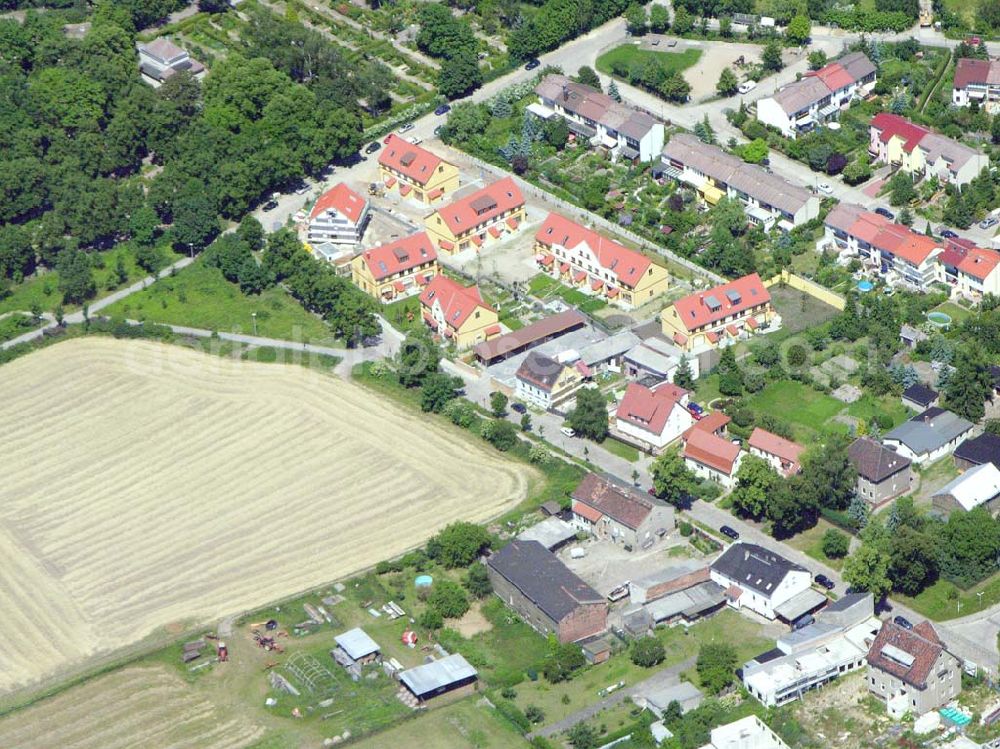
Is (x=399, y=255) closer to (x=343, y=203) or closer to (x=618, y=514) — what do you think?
(x=343, y=203)

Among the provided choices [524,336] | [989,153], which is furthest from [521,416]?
[989,153]

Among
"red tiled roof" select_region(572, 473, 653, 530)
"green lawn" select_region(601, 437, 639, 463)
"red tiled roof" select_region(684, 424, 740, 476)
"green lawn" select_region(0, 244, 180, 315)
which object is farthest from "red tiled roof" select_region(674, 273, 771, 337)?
"green lawn" select_region(0, 244, 180, 315)

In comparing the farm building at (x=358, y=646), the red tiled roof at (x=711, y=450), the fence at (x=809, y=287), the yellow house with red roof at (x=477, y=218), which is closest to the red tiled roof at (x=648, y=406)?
the red tiled roof at (x=711, y=450)

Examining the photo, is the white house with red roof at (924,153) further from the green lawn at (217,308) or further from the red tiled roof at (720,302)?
the green lawn at (217,308)

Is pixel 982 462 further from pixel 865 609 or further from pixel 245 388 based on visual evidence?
pixel 245 388

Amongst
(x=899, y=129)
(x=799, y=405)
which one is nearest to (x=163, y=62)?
(x=899, y=129)

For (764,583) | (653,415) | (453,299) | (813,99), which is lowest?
(764,583)

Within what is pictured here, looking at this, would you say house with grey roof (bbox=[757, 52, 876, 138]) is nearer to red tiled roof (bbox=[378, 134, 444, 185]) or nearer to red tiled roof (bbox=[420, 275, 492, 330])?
red tiled roof (bbox=[378, 134, 444, 185])
